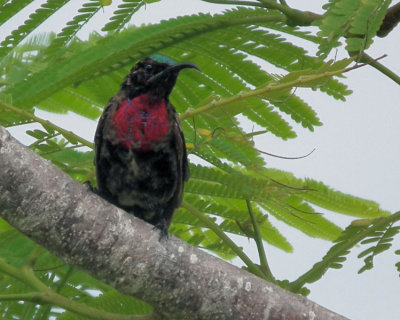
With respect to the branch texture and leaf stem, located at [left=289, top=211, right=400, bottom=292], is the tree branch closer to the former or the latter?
leaf stem, located at [left=289, top=211, right=400, bottom=292]

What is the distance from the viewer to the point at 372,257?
12.6 ft

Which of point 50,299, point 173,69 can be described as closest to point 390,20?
point 173,69

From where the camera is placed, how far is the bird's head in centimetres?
399

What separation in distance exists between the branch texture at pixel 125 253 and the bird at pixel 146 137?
2.90 feet

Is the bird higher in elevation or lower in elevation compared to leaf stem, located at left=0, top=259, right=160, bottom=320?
higher

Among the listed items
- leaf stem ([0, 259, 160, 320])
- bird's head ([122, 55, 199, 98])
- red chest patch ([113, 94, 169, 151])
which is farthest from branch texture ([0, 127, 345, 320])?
bird's head ([122, 55, 199, 98])

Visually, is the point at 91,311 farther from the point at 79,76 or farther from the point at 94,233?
the point at 79,76

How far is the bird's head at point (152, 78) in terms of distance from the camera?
3.99m

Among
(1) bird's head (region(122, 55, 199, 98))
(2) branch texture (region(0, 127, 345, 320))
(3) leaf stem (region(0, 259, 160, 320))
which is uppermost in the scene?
(1) bird's head (region(122, 55, 199, 98))

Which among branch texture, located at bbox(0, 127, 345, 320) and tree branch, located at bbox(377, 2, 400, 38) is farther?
tree branch, located at bbox(377, 2, 400, 38)

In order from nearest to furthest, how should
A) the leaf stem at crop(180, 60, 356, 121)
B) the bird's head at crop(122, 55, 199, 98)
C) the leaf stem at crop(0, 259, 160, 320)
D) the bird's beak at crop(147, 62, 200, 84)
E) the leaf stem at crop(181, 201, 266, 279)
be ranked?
the leaf stem at crop(180, 60, 356, 121)
the leaf stem at crop(0, 259, 160, 320)
the leaf stem at crop(181, 201, 266, 279)
the bird's beak at crop(147, 62, 200, 84)
the bird's head at crop(122, 55, 199, 98)

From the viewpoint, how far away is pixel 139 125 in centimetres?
400

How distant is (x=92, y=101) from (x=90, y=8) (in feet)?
2.50

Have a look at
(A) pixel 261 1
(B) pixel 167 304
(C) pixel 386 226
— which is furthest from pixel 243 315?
(A) pixel 261 1
